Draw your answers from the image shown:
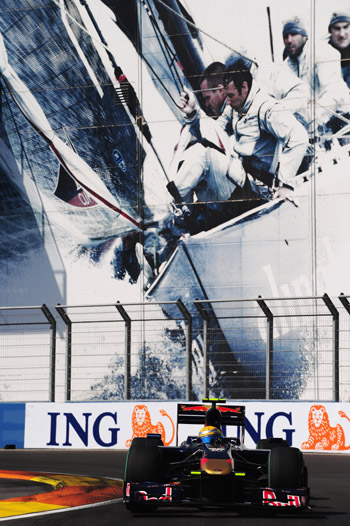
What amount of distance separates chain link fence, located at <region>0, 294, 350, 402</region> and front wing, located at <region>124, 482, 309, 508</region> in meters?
9.59

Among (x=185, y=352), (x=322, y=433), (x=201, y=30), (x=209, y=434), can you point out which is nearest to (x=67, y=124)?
(x=201, y=30)

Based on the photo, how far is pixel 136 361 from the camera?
968 inches

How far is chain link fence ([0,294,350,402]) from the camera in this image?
758 inches

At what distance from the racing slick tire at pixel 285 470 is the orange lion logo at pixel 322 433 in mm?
8850

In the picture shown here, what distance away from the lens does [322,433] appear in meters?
17.4

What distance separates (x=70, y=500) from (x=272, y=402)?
28.0 ft

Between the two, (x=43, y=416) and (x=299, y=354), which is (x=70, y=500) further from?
(x=299, y=354)

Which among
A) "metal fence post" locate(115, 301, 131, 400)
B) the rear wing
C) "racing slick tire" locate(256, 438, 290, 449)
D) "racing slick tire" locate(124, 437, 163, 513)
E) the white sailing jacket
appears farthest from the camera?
the white sailing jacket

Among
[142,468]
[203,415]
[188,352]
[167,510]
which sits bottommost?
[167,510]

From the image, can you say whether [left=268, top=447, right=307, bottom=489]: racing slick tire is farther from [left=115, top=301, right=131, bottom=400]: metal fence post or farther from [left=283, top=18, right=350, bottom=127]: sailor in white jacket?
[left=283, top=18, right=350, bottom=127]: sailor in white jacket

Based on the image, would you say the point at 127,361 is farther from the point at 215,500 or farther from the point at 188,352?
the point at 215,500

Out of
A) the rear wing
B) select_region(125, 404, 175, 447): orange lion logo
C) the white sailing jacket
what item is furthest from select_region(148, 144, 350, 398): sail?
the rear wing

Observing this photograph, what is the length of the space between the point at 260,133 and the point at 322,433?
9.61 meters

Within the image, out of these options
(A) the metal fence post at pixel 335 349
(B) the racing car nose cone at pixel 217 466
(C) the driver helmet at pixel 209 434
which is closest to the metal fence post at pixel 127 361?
(A) the metal fence post at pixel 335 349
